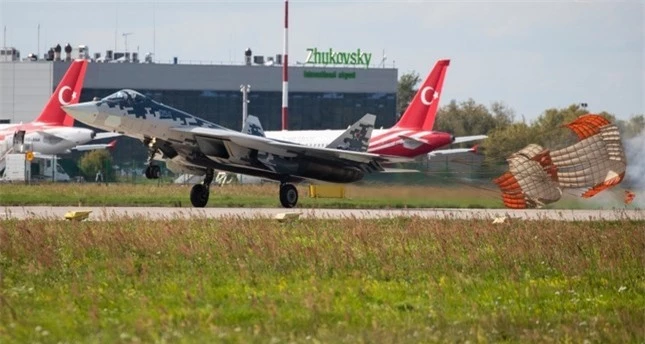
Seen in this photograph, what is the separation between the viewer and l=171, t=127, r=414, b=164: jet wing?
117 ft

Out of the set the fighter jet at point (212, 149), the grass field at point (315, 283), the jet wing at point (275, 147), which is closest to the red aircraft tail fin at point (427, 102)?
the fighter jet at point (212, 149)

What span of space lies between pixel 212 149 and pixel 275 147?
5.98 feet

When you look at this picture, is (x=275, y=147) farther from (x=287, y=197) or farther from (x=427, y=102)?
(x=427, y=102)

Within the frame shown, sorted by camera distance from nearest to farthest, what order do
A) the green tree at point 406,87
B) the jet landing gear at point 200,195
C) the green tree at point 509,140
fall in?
the jet landing gear at point 200,195, the green tree at point 509,140, the green tree at point 406,87

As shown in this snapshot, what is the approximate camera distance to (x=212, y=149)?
118ft

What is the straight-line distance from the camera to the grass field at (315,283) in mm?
12758

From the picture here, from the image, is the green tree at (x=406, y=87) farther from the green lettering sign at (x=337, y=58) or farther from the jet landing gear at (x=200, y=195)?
the jet landing gear at (x=200, y=195)

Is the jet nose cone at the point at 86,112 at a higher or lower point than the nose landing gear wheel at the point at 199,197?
higher

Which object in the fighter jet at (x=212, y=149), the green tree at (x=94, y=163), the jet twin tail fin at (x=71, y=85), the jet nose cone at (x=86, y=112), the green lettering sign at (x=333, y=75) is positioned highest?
the green lettering sign at (x=333, y=75)

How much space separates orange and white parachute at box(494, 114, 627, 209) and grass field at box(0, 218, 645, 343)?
1394cm

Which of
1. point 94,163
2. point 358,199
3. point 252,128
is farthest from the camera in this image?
point 94,163

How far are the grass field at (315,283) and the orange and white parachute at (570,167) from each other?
45.8 feet

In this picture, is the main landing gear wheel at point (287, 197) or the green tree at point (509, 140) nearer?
the main landing gear wheel at point (287, 197)

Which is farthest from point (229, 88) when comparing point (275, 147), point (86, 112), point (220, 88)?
point (86, 112)
